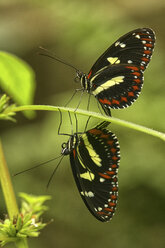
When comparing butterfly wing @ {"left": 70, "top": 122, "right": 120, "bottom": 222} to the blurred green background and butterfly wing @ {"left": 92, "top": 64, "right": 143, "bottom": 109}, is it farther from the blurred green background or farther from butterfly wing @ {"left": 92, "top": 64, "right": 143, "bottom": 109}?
the blurred green background

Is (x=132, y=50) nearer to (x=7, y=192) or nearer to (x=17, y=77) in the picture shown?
(x=17, y=77)

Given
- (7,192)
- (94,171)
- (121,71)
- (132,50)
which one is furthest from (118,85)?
(7,192)

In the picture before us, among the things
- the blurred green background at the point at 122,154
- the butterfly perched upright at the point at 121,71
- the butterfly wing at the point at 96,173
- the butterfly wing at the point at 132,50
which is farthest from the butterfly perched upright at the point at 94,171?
the blurred green background at the point at 122,154

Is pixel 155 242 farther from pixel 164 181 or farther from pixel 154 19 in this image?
pixel 154 19

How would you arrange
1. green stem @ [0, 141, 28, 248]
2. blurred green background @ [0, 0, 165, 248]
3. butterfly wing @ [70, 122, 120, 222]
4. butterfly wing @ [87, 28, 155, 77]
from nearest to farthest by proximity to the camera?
green stem @ [0, 141, 28, 248] → butterfly wing @ [70, 122, 120, 222] → butterfly wing @ [87, 28, 155, 77] → blurred green background @ [0, 0, 165, 248]

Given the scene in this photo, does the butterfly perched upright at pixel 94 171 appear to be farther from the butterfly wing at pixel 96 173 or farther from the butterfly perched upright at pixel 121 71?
the butterfly perched upright at pixel 121 71

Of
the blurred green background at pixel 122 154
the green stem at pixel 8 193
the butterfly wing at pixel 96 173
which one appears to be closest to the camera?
the green stem at pixel 8 193

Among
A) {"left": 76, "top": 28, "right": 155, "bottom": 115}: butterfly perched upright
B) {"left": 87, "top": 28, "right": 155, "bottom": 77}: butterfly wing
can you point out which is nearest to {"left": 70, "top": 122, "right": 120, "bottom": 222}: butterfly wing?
{"left": 76, "top": 28, "right": 155, "bottom": 115}: butterfly perched upright
